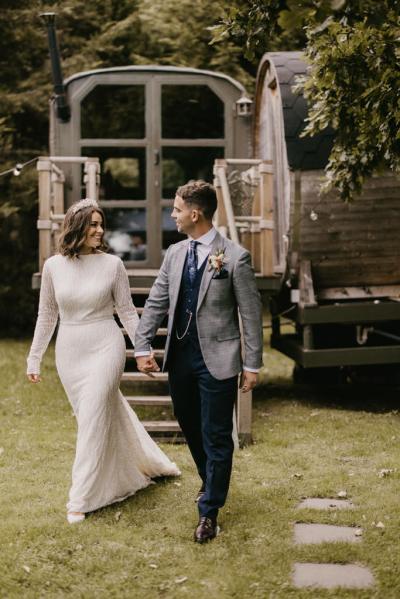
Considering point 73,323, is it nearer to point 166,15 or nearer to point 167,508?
point 167,508

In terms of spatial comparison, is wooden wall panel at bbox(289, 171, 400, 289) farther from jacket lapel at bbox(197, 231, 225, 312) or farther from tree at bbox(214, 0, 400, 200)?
jacket lapel at bbox(197, 231, 225, 312)

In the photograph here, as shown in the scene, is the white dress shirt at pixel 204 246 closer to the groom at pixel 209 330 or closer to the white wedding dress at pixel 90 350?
the groom at pixel 209 330

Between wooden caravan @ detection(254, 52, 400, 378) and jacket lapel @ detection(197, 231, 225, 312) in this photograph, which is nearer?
jacket lapel @ detection(197, 231, 225, 312)

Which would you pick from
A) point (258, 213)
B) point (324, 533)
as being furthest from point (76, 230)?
point (258, 213)

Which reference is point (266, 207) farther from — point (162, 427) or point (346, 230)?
point (162, 427)

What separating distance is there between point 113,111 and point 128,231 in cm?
159

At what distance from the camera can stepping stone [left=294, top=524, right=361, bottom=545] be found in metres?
5.39

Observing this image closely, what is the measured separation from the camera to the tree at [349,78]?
5566 millimetres

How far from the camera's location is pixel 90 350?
5.84 m

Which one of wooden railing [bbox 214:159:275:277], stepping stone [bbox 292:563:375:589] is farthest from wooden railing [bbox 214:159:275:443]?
stepping stone [bbox 292:563:375:589]

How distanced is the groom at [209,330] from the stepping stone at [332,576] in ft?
2.19

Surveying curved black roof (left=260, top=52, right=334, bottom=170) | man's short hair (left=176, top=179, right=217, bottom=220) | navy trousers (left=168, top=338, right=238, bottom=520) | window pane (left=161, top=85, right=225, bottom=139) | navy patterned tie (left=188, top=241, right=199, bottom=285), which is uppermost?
window pane (left=161, top=85, right=225, bottom=139)

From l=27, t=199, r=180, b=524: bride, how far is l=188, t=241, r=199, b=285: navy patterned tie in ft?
2.10

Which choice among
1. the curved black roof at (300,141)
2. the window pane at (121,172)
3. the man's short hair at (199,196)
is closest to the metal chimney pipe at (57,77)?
the window pane at (121,172)
